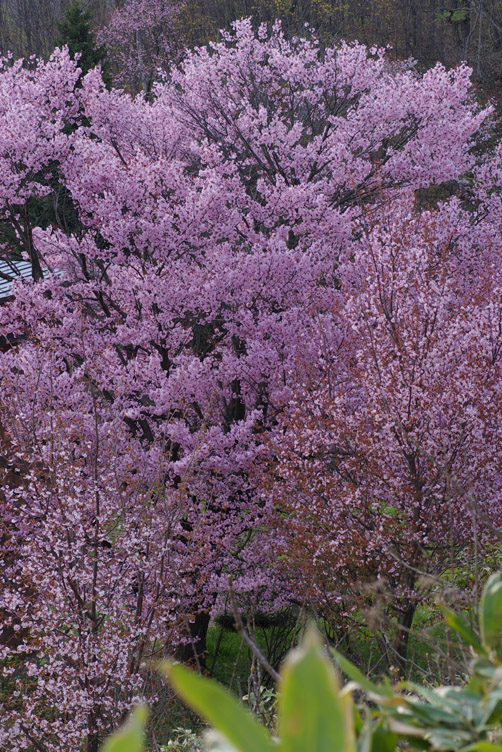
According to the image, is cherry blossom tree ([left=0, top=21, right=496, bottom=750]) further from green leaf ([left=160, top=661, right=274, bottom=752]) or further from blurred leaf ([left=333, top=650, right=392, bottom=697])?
green leaf ([left=160, top=661, right=274, bottom=752])

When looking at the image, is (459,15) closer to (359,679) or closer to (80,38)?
(80,38)

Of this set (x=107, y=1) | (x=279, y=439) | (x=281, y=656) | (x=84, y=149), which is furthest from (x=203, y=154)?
(x=107, y=1)

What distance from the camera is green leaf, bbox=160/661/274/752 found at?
0.79m

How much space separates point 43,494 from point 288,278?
4886 mm

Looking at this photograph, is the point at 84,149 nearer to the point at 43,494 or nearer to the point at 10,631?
the point at 43,494

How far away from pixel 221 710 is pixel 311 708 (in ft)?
0.32

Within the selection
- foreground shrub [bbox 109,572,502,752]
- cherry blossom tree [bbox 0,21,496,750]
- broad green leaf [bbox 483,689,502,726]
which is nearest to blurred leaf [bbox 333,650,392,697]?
foreground shrub [bbox 109,572,502,752]

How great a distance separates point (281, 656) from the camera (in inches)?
394

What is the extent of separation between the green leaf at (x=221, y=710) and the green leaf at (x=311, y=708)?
5cm

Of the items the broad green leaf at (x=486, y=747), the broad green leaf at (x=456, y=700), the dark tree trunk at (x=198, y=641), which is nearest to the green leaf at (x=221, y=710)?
the broad green leaf at (x=486, y=747)

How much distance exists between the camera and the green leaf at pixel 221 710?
2.58ft

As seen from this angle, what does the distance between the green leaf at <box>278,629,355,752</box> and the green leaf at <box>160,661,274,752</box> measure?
5 cm

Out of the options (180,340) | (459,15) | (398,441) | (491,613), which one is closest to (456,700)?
(491,613)

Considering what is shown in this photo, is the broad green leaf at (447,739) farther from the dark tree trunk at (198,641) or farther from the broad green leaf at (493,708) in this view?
the dark tree trunk at (198,641)
